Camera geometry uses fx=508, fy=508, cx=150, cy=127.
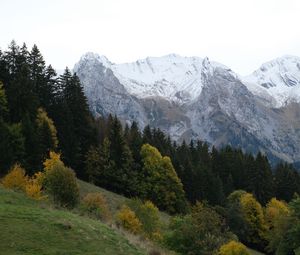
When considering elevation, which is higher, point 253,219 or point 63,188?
point 63,188

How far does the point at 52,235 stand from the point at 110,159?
7028 cm

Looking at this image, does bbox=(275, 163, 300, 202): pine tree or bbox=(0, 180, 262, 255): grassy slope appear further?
bbox=(275, 163, 300, 202): pine tree

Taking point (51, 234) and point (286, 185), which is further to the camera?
point (286, 185)

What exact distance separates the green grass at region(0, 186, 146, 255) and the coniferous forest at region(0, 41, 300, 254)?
40.7 metres

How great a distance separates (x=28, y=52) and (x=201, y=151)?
196 feet

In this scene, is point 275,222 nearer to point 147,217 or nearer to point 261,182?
point 147,217

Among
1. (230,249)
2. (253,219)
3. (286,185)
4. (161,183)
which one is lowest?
(253,219)

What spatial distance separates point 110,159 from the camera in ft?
308

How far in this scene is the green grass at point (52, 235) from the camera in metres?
21.8

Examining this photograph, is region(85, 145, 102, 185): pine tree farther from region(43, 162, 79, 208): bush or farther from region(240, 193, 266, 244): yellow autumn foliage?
region(43, 162, 79, 208): bush

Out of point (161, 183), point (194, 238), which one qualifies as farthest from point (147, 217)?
point (161, 183)

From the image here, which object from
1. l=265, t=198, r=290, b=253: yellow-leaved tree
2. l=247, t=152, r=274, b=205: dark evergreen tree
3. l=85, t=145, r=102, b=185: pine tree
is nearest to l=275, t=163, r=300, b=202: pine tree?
l=247, t=152, r=274, b=205: dark evergreen tree

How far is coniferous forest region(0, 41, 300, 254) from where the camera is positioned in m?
73.9

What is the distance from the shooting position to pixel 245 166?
12706 centimetres
